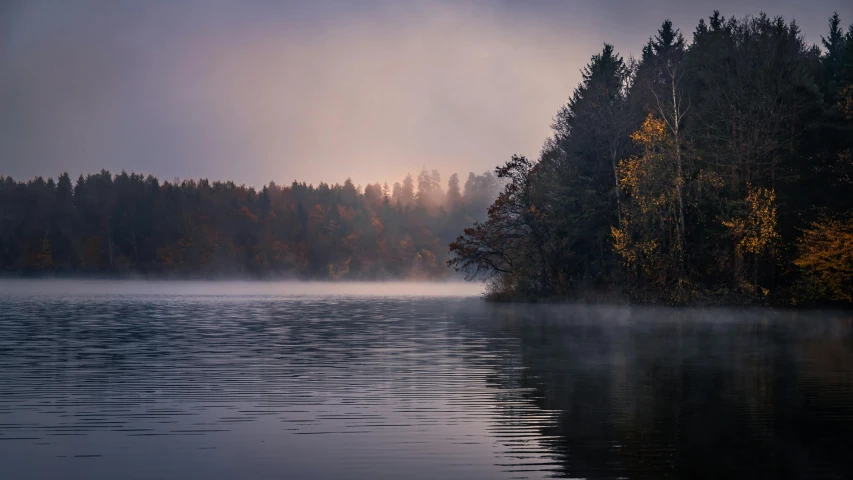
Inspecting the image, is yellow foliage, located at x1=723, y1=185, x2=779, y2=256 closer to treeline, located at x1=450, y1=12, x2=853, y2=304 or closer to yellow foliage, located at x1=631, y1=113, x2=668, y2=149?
treeline, located at x1=450, y1=12, x2=853, y2=304

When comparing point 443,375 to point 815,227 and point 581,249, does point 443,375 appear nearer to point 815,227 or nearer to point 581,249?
point 815,227

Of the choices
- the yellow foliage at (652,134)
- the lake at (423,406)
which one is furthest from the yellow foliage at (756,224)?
the lake at (423,406)

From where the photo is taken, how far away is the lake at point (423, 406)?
1181 cm

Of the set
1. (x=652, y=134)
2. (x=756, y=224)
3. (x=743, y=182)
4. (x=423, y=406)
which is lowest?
(x=423, y=406)

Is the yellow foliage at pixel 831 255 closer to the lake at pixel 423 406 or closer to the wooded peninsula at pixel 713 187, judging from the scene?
the wooded peninsula at pixel 713 187

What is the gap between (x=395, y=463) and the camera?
466 inches

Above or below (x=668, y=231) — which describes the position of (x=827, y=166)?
above

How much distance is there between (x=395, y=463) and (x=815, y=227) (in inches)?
1811

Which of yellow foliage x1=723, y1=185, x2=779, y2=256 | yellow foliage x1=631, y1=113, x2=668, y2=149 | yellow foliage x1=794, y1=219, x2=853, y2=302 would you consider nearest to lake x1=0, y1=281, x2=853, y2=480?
yellow foliage x1=794, y1=219, x2=853, y2=302

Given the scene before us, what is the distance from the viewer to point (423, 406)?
55.4ft

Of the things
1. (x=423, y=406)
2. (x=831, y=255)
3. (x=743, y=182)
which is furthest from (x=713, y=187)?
(x=423, y=406)

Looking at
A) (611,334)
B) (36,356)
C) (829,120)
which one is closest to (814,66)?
(829,120)

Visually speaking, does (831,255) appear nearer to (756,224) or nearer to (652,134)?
(756,224)

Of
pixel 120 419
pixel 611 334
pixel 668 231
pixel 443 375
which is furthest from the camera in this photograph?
pixel 668 231
